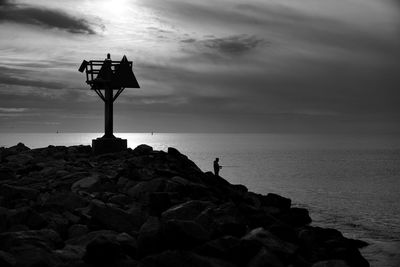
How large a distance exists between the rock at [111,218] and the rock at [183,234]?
1671mm

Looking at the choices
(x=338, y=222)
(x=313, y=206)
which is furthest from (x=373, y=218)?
(x=313, y=206)

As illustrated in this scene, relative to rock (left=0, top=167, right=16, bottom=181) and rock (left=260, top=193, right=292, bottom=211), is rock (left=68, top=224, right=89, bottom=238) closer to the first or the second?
rock (left=0, top=167, right=16, bottom=181)

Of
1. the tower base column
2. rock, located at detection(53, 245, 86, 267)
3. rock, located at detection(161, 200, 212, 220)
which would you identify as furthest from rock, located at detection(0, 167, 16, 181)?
rock, located at detection(53, 245, 86, 267)

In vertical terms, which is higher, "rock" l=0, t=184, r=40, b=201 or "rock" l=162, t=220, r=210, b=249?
"rock" l=0, t=184, r=40, b=201

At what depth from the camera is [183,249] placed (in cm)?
1025

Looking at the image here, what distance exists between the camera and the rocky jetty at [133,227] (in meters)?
9.30

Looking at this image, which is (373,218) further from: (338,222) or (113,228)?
→ (113,228)

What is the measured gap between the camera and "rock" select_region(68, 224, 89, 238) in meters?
11.1

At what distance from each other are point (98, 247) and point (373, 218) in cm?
2897

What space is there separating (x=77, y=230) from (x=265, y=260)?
452cm

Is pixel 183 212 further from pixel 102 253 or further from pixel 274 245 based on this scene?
pixel 102 253

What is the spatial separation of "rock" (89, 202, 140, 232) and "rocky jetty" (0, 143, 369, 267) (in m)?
0.02

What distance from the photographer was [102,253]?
907 cm

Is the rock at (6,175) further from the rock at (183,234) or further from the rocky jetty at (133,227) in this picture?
the rock at (183,234)
